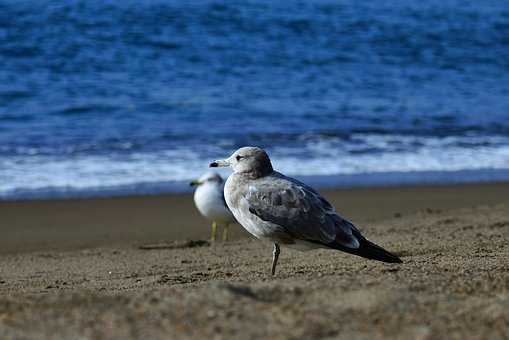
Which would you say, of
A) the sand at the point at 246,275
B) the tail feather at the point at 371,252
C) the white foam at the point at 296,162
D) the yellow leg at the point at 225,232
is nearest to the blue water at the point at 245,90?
the white foam at the point at 296,162

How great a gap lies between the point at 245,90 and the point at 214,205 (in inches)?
312

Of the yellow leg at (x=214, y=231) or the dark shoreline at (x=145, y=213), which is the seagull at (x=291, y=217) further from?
the yellow leg at (x=214, y=231)

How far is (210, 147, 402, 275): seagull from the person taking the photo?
563 centimetres

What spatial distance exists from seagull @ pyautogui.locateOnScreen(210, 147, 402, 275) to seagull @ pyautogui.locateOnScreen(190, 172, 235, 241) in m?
2.35

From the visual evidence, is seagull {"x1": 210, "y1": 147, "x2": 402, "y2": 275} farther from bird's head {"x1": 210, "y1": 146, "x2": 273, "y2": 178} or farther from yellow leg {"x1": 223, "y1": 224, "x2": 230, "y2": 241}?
yellow leg {"x1": 223, "y1": 224, "x2": 230, "y2": 241}

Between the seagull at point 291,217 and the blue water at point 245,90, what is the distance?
4.11 m

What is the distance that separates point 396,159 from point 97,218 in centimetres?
414

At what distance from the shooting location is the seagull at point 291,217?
5.63 m

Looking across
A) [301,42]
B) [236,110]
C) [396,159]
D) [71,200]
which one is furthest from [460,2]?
[71,200]

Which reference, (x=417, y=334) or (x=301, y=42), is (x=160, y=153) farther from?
(x=301, y=42)

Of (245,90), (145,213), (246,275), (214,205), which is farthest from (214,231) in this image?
(245,90)

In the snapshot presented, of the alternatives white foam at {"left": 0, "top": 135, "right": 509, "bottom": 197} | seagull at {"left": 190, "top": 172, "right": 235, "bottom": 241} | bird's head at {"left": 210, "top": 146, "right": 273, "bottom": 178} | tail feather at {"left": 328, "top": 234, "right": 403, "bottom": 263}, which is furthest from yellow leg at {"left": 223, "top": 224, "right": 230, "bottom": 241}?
tail feather at {"left": 328, "top": 234, "right": 403, "bottom": 263}

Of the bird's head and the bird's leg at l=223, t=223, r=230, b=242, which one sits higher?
the bird's head

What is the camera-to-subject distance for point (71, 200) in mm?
9344
